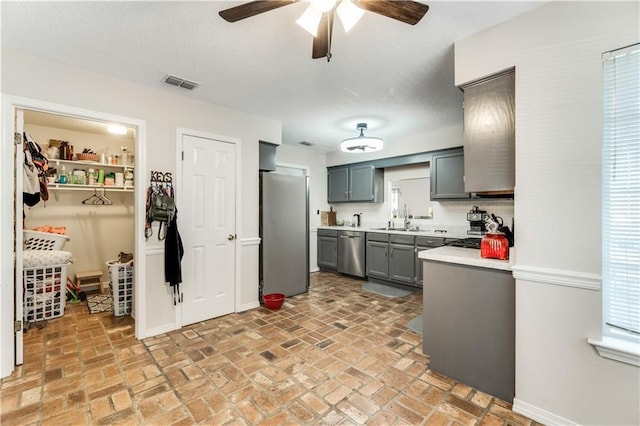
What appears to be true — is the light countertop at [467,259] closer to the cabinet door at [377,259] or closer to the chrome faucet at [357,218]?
the cabinet door at [377,259]

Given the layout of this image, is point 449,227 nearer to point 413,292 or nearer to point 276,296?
point 413,292

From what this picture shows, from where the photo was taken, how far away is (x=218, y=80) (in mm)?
2721

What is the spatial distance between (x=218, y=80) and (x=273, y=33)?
39.2 inches

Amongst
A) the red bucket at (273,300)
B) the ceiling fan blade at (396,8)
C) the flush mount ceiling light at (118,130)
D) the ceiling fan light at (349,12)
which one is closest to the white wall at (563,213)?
the ceiling fan blade at (396,8)

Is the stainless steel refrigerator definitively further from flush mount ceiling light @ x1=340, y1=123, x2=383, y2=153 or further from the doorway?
the doorway

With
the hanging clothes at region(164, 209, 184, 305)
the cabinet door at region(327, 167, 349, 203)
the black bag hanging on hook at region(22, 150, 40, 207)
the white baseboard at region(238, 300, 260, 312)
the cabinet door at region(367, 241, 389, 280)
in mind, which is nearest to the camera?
the black bag hanging on hook at region(22, 150, 40, 207)

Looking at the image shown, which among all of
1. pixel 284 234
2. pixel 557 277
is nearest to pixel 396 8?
pixel 557 277

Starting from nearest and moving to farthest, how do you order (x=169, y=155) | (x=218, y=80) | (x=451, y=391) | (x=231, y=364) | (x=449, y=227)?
(x=451, y=391)
(x=231, y=364)
(x=218, y=80)
(x=169, y=155)
(x=449, y=227)

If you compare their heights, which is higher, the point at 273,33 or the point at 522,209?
the point at 273,33

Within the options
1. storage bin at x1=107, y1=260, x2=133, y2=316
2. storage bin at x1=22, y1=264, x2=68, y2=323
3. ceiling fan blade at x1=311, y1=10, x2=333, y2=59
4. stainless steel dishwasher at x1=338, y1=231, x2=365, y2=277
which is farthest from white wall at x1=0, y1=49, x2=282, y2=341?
stainless steel dishwasher at x1=338, y1=231, x2=365, y2=277

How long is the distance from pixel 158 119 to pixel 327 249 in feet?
12.5

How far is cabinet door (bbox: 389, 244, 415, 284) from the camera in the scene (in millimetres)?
4398

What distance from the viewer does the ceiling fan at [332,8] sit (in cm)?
136

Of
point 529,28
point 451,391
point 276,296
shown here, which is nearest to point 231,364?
point 276,296
